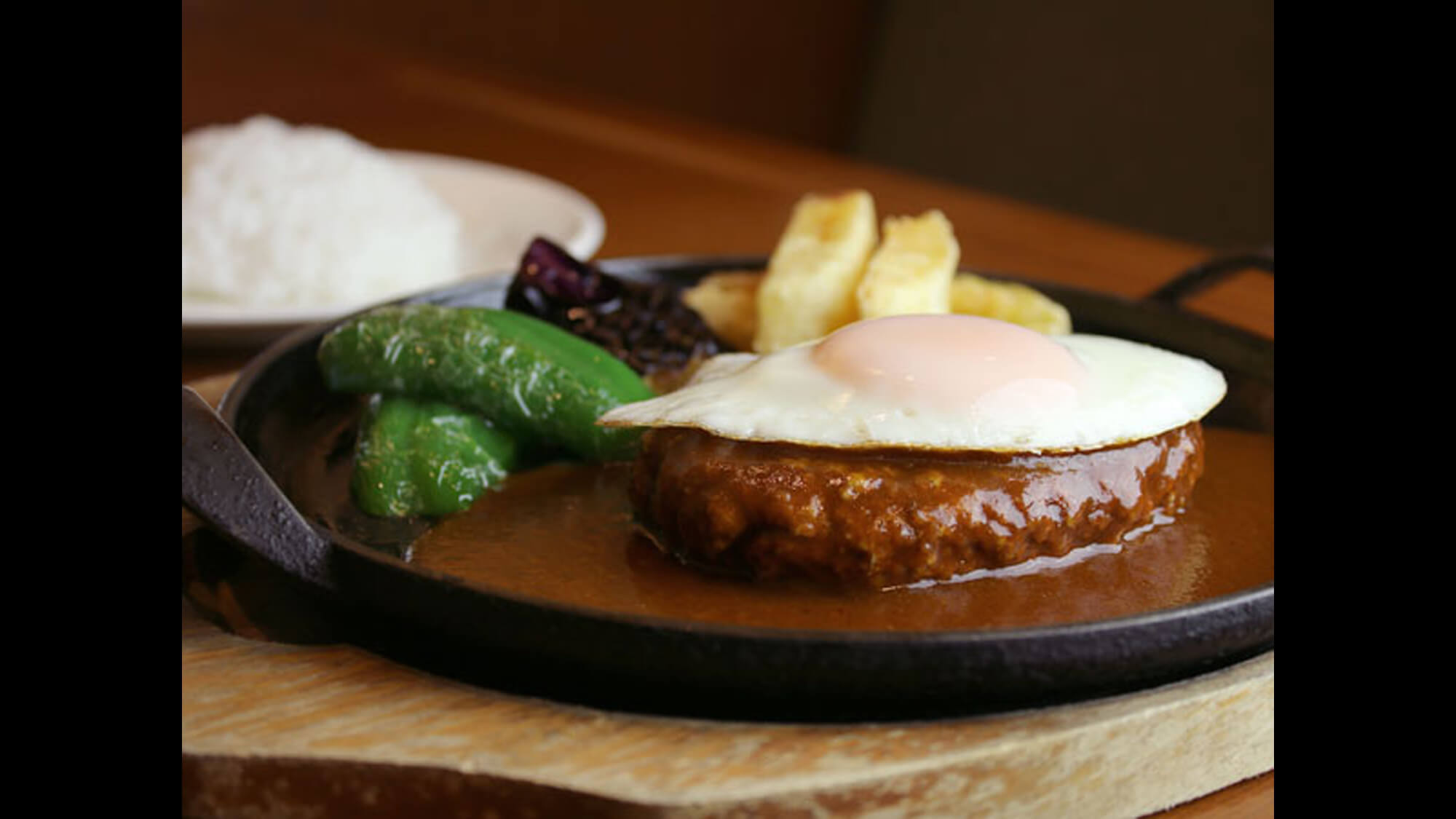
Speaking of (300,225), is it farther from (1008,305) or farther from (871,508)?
(871,508)

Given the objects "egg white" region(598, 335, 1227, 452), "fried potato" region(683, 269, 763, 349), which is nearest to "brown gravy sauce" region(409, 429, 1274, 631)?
"egg white" region(598, 335, 1227, 452)

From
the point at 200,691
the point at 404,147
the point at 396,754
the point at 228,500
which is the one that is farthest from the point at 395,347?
the point at 404,147

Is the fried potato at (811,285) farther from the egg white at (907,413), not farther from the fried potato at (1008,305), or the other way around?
A: the egg white at (907,413)

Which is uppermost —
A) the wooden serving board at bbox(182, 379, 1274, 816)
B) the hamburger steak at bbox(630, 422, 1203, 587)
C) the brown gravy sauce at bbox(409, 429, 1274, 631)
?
the hamburger steak at bbox(630, 422, 1203, 587)

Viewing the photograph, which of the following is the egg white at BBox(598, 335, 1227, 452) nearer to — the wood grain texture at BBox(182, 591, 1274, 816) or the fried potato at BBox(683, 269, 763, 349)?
the wood grain texture at BBox(182, 591, 1274, 816)

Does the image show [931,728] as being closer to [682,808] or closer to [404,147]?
[682,808]

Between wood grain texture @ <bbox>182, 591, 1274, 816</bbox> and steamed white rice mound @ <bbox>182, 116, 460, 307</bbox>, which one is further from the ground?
steamed white rice mound @ <bbox>182, 116, 460, 307</bbox>

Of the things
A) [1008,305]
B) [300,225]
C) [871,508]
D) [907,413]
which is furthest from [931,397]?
[300,225]
